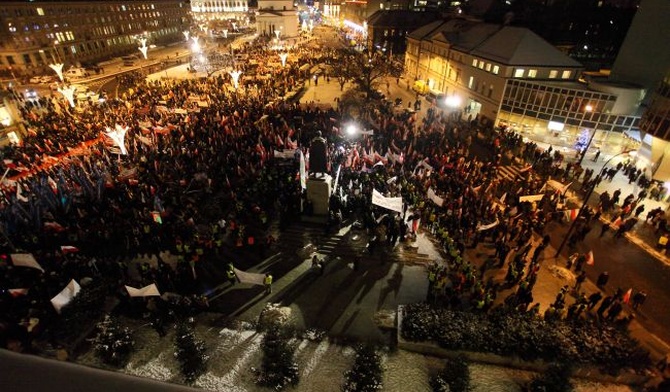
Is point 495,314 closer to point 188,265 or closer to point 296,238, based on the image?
point 296,238

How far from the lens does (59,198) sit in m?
18.7

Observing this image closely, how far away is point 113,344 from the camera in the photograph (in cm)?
1246

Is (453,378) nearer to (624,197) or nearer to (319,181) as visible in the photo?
(319,181)

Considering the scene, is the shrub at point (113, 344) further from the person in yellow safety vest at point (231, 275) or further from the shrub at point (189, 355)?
the person in yellow safety vest at point (231, 275)

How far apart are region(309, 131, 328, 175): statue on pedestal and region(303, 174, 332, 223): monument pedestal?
1.47 feet

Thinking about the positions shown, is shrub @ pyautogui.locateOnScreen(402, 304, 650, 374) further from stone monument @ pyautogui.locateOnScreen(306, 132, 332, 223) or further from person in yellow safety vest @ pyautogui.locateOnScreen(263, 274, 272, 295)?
stone monument @ pyautogui.locateOnScreen(306, 132, 332, 223)

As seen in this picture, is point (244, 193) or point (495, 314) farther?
point (244, 193)

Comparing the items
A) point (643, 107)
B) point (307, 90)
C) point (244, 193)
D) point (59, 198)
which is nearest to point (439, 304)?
point (244, 193)

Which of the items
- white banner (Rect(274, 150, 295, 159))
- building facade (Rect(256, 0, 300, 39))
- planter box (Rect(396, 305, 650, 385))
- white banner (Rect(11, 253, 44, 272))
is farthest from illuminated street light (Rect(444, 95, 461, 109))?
building facade (Rect(256, 0, 300, 39))

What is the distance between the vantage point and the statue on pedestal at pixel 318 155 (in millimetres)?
18373

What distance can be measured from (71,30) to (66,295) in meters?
70.4

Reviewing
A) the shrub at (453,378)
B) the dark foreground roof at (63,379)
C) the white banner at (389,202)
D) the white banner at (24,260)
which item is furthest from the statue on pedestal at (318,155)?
the dark foreground roof at (63,379)

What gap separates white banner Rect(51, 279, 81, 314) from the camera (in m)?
12.9

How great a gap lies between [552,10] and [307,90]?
5390 cm
